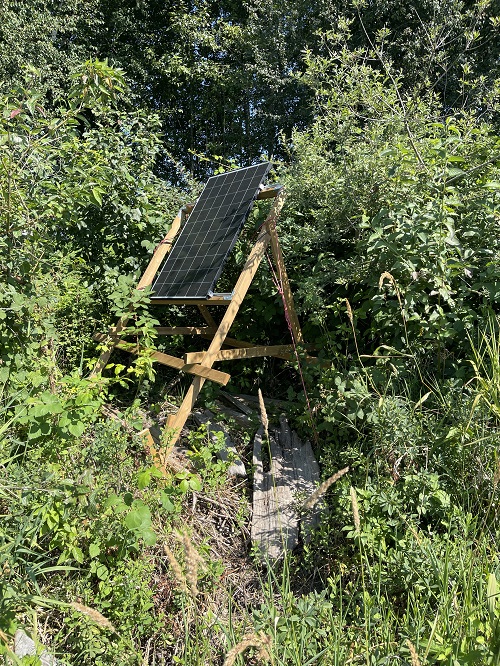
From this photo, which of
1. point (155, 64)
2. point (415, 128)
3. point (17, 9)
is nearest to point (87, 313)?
point (415, 128)

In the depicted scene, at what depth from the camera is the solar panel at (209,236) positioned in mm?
3486

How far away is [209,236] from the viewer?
3750 mm

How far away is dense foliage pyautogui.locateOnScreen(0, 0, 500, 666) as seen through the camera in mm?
1938

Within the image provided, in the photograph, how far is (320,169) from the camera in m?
3.81

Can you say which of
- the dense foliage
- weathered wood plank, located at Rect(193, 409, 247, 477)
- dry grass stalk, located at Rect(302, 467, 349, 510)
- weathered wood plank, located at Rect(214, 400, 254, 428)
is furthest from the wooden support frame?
dry grass stalk, located at Rect(302, 467, 349, 510)

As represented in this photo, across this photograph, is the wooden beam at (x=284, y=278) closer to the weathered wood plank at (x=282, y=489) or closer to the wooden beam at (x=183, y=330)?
the weathered wood plank at (x=282, y=489)

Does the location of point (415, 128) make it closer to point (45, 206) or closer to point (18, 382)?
point (45, 206)

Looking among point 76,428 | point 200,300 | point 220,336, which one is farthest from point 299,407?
point 76,428

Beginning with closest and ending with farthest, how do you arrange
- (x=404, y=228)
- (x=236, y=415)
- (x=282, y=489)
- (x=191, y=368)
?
1. (x=404, y=228)
2. (x=282, y=489)
3. (x=191, y=368)
4. (x=236, y=415)

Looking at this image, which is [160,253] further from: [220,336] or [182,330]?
[220,336]

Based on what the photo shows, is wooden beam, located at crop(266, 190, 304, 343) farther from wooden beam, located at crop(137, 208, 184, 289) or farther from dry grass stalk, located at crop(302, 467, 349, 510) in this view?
dry grass stalk, located at crop(302, 467, 349, 510)

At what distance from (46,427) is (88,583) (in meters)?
0.66

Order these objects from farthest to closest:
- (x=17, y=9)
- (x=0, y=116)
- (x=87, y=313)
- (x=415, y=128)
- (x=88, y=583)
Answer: (x=17, y=9), (x=87, y=313), (x=415, y=128), (x=0, y=116), (x=88, y=583)

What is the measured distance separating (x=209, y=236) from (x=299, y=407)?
1287 mm
